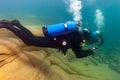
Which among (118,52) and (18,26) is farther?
(118,52)

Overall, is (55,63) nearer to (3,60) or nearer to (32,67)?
(32,67)

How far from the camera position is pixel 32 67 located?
635 centimetres

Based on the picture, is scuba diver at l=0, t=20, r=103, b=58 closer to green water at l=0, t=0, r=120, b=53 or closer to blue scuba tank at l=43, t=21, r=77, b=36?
blue scuba tank at l=43, t=21, r=77, b=36

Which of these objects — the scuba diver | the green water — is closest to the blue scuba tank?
the scuba diver

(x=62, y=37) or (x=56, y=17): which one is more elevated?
(x=56, y=17)

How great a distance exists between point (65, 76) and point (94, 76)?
1781 mm

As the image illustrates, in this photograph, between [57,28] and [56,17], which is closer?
[57,28]

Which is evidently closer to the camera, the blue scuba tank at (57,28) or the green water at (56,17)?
the blue scuba tank at (57,28)

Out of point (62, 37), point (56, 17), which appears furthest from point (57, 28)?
point (56, 17)

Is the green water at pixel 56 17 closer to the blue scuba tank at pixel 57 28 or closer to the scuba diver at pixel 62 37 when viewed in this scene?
the scuba diver at pixel 62 37

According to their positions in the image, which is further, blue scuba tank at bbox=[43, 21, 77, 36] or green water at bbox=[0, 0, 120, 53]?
green water at bbox=[0, 0, 120, 53]

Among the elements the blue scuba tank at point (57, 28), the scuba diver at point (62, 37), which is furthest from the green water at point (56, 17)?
the blue scuba tank at point (57, 28)

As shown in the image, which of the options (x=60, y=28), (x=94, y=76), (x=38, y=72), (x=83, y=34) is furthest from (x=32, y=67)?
(x=94, y=76)

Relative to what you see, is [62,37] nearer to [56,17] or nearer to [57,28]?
[57,28]
